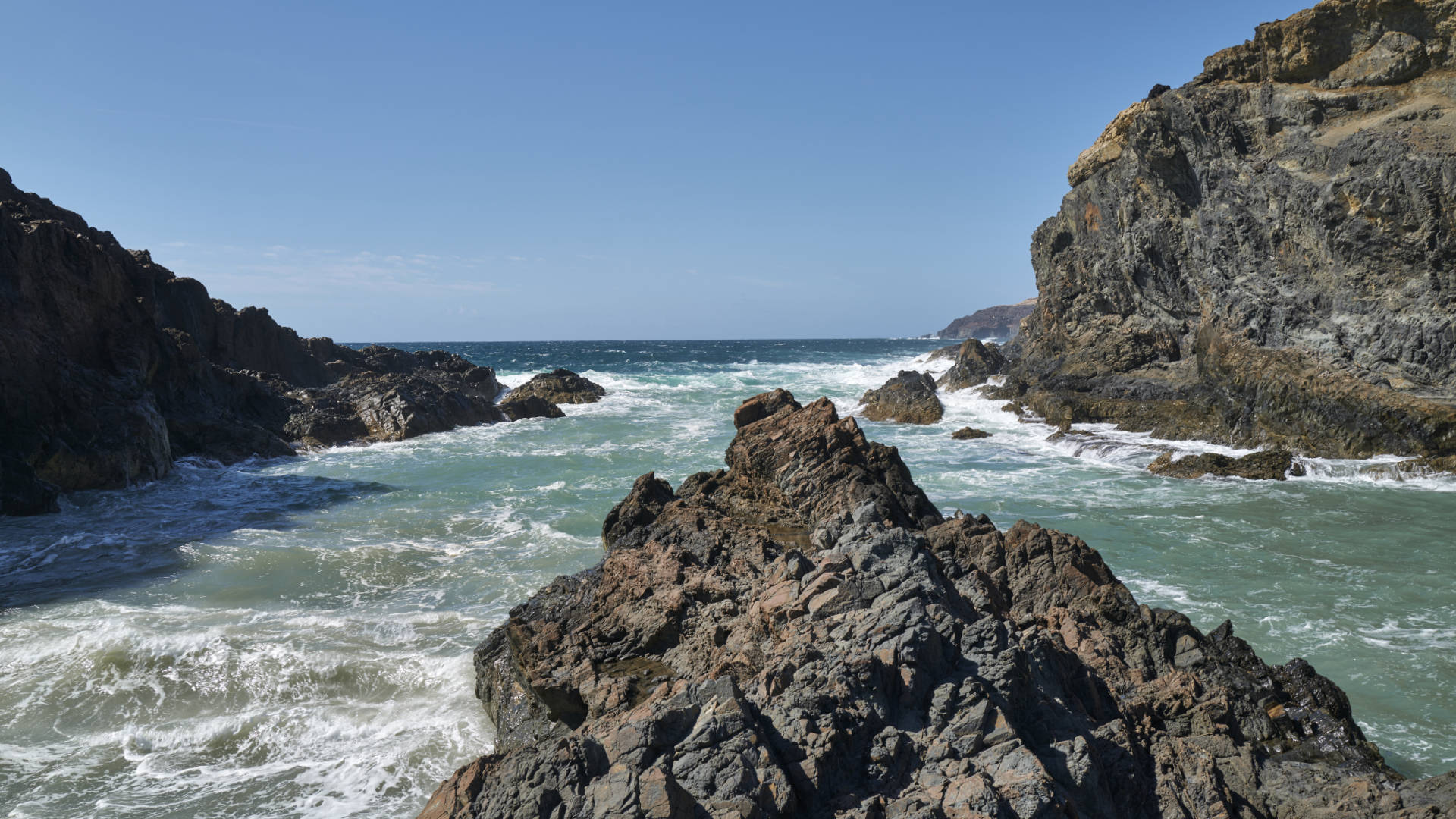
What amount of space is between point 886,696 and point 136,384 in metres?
23.2

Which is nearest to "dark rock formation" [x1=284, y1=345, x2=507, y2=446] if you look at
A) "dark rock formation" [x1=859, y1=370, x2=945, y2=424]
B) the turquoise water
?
the turquoise water

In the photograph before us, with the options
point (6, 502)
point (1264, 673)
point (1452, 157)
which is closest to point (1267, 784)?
point (1264, 673)

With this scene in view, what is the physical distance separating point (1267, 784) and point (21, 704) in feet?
34.4

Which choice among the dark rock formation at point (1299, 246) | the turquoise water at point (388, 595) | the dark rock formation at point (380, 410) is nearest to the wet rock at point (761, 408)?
the turquoise water at point (388, 595)

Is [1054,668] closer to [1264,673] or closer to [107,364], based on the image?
[1264,673]

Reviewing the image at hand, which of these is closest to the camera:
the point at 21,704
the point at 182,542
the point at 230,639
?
the point at 21,704

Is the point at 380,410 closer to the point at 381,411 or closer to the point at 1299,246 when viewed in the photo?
the point at 381,411

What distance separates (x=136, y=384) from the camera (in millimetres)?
20766

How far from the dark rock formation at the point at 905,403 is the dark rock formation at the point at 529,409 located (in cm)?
1387

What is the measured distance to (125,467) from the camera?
1812 centimetres

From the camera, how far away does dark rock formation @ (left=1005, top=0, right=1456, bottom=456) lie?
19.6 meters

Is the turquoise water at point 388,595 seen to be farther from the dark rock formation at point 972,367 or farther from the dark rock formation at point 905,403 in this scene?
the dark rock formation at point 972,367

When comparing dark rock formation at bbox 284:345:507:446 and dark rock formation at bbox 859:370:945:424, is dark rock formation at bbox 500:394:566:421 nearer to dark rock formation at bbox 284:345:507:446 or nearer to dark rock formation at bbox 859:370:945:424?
dark rock formation at bbox 284:345:507:446

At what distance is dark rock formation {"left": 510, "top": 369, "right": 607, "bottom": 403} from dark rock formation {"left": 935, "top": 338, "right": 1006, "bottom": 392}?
18.6 metres
